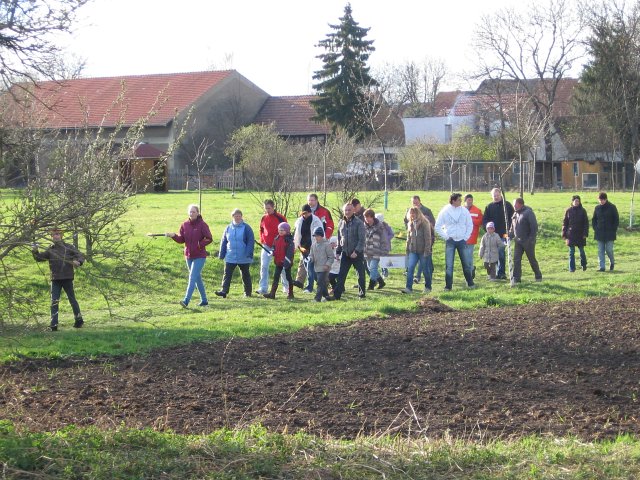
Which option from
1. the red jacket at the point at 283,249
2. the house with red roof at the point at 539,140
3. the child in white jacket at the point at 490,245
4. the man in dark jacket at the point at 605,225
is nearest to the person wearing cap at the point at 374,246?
the red jacket at the point at 283,249

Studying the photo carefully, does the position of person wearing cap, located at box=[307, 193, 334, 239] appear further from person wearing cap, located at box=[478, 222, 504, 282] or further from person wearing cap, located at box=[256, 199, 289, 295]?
person wearing cap, located at box=[478, 222, 504, 282]

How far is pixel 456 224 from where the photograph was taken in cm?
1919

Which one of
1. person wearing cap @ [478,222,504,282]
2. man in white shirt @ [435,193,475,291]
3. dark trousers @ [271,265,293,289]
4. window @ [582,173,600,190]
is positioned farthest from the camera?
window @ [582,173,600,190]

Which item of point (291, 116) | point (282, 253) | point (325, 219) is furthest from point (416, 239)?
point (291, 116)

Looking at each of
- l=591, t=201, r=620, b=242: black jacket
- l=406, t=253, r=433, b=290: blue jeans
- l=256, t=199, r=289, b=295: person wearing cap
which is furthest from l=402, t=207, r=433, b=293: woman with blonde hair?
l=591, t=201, r=620, b=242: black jacket

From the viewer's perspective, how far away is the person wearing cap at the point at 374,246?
19750 mm

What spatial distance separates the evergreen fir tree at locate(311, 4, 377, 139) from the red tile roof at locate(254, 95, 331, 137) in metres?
5.80

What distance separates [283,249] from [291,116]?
5060 cm

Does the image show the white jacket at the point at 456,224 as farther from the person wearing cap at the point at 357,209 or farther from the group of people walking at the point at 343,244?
the person wearing cap at the point at 357,209

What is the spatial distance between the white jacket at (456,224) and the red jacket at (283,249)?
10.5 ft

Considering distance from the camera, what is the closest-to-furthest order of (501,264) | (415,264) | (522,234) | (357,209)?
(415,264), (357,209), (522,234), (501,264)

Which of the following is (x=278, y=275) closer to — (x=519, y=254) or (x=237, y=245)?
(x=237, y=245)

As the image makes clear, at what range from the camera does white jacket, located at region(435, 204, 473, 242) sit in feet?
62.9

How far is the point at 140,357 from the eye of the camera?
12.0 m
